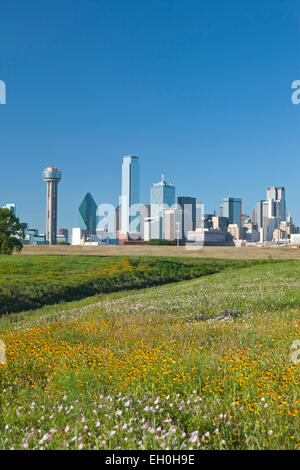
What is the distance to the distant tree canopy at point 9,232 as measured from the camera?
56.2 m

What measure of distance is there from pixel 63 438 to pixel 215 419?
174cm

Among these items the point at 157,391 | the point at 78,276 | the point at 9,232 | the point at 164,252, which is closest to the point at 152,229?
the point at 164,252

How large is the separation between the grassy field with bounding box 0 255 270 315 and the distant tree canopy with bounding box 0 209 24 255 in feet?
35.8

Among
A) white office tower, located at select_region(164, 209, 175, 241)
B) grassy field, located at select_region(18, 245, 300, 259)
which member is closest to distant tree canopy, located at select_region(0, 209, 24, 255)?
grassy field, located at select_region(18, 245, 300, 259)

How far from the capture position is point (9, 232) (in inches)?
2266

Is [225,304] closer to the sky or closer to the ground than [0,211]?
closer to the ground

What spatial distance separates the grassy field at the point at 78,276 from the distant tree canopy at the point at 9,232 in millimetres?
10897

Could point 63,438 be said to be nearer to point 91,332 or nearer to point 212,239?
point 91,332

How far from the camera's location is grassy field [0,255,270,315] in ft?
88.0

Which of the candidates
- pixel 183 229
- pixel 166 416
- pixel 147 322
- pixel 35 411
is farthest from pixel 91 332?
pixel 183 229

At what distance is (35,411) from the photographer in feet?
18.0

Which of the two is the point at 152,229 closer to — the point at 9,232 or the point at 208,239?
the point at 208,239

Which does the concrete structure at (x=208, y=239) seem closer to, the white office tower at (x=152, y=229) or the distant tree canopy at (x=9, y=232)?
the white office tower at (x=152, y=229)

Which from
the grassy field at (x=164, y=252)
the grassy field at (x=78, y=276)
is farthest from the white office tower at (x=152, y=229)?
the grassy field at (x=78, y=276)
